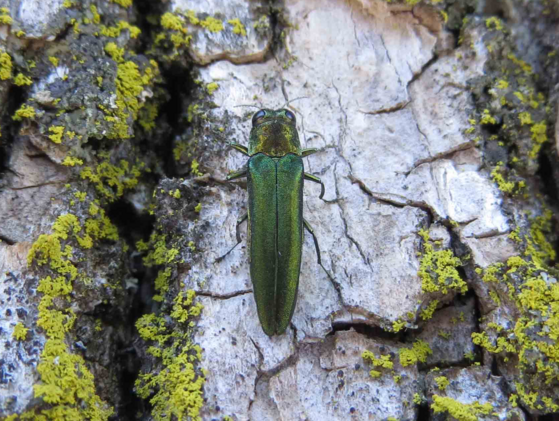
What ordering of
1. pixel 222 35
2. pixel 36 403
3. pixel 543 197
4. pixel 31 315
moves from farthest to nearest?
pixel 222 35
pixel 543 197
pixel 31 315
pixel 36 403

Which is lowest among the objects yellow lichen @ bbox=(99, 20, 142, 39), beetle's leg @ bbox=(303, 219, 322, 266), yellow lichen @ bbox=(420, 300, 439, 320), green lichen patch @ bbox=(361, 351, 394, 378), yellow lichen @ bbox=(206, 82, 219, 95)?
green lichen patch @ bbox=(361, 351, 394, 378)

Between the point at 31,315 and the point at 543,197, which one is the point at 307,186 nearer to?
the point at 543,197

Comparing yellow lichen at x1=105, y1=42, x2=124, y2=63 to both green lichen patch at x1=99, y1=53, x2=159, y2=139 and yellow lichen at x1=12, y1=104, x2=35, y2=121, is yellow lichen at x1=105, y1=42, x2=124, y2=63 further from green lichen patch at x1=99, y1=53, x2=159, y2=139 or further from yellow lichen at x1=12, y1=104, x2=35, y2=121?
yellow lichen at x1=12, y1=104, x2=35, y2=121

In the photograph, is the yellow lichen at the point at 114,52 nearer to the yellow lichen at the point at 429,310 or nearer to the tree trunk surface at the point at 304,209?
the tree trunk surface at the point at 304,209

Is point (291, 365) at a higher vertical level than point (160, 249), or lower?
lower

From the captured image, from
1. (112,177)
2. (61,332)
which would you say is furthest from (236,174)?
(61,332)

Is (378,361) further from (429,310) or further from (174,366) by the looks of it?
(174,366)

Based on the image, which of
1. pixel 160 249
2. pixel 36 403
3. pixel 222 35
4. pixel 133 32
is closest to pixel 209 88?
pixel 222 35

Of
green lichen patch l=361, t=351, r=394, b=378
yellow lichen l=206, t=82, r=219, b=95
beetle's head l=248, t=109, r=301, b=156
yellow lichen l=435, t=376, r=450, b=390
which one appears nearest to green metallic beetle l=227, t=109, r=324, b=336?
beetle's head l=248, t=109, r=301, b=156

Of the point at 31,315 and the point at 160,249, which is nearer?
the point at 31,315
